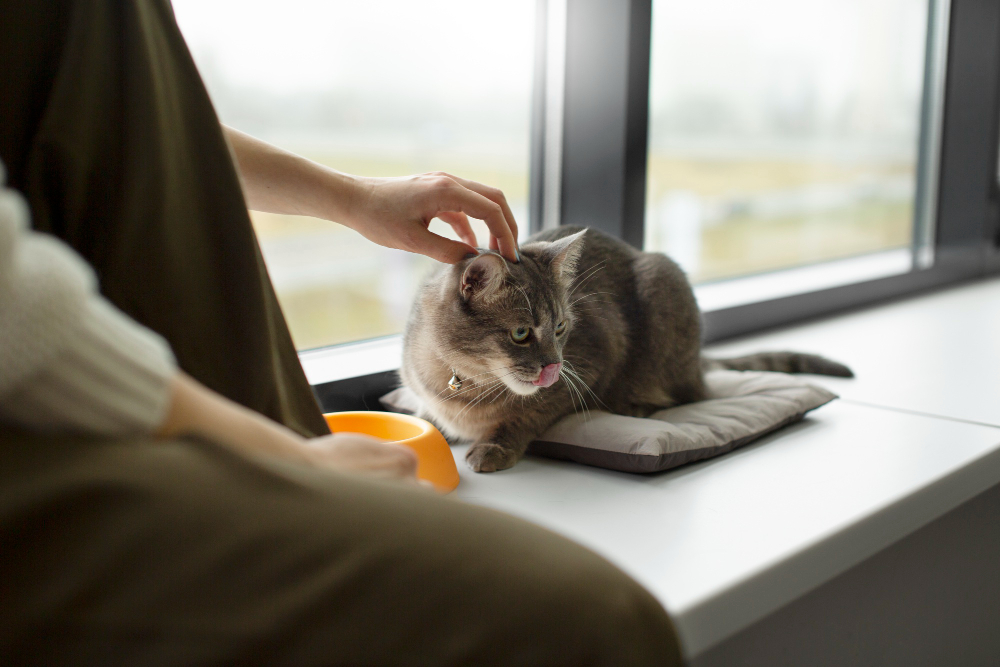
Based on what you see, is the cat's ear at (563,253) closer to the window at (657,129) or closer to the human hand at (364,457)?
the window at (657,129)

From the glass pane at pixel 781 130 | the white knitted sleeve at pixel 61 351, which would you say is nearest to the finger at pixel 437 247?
the white knitted sleeve at pixel 61 351

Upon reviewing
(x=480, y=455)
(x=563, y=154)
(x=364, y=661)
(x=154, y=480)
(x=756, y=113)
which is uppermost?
(x=756, y=113)

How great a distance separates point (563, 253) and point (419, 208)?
0.87ft

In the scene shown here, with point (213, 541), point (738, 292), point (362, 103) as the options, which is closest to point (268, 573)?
point (213, 541)

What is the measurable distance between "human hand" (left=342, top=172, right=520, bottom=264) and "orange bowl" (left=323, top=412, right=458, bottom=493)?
260 millimetres

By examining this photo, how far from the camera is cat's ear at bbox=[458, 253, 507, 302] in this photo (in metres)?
1.10

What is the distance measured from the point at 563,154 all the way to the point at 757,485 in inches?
39.6

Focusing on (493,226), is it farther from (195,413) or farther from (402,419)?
(195,413)

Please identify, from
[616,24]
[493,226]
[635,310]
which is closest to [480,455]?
[493,226]

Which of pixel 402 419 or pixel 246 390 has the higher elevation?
pixel 246 390

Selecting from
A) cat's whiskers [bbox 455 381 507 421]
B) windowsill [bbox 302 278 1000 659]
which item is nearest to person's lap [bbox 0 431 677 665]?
windowsill [bbox 302 278 1000 659]

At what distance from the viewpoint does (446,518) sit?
18.7 inches

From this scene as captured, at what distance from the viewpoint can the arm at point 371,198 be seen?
104cm

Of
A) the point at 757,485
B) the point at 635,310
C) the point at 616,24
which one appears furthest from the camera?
the point at 616,24
